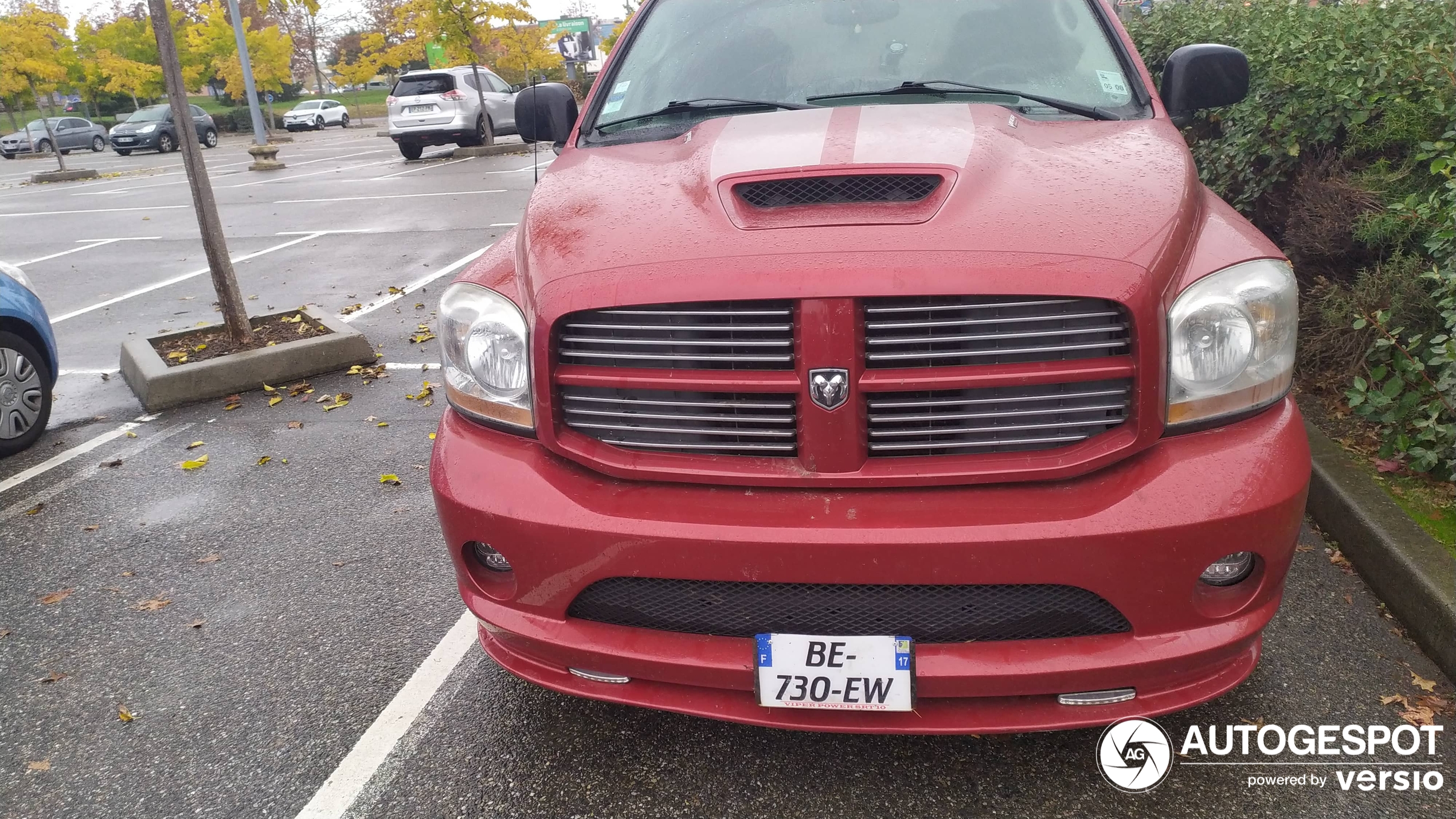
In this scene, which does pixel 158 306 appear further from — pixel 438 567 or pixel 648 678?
pixel 648 678

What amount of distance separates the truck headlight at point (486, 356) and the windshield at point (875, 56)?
1.14m

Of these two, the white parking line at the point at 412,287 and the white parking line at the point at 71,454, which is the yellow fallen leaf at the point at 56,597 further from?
the white parking line at the point at 412,287

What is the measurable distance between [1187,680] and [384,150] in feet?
92.2

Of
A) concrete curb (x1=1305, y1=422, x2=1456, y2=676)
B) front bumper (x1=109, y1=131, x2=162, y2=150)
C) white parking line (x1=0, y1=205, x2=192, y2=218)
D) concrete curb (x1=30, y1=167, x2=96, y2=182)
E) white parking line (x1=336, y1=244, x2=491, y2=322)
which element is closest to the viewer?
concrete curb (x1=1305, y1=422, x2=1456, y2=676)

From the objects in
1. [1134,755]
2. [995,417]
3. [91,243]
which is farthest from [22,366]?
[91,243]

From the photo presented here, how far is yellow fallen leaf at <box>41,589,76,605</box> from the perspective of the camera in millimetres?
3500

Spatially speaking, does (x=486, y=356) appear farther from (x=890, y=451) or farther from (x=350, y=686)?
(x=350, y=686)

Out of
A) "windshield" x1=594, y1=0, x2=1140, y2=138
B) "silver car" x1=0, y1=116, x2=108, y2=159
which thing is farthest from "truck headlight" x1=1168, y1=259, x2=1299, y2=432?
"silver car" x1=0, y1=116, x2=108, y2=159

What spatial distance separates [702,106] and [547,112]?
0.84 metres

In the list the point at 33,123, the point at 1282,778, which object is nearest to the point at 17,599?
the point at 1282,778

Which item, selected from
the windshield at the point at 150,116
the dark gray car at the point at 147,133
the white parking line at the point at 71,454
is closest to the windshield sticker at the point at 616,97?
the white parking line at the point at 71,454

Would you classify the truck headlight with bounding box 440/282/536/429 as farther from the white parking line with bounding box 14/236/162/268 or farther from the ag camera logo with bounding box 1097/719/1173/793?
the white parking line with bounding box 14/236/162/268

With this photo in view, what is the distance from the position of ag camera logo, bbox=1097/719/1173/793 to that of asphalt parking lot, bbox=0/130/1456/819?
0.03 metres

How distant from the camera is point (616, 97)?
3.36 metres
